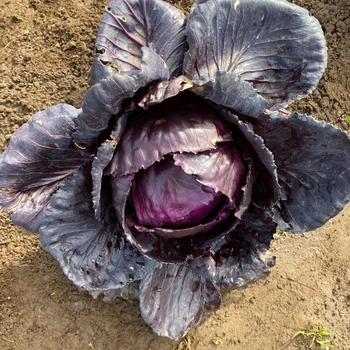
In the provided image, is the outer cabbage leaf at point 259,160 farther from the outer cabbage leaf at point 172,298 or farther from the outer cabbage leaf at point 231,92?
the outer cabbage leaf at point 172,298

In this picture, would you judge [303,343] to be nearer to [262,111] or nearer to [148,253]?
[148,253]

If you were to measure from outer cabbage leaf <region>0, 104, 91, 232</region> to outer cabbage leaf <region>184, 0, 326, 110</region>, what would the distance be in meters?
0.64

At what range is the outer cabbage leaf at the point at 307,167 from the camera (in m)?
1.92

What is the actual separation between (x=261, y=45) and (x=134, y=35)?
0.60 metres

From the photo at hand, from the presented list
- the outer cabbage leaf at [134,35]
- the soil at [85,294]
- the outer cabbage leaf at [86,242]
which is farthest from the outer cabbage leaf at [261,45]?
the soil at [85,294]

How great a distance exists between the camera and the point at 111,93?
5.42 ft

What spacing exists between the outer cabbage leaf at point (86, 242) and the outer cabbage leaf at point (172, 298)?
34 cm

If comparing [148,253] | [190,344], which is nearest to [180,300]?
[190,344]

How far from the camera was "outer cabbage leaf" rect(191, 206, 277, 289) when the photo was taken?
2.18 m

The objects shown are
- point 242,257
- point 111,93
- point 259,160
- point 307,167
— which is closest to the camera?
point 111,93

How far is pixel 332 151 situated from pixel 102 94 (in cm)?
102

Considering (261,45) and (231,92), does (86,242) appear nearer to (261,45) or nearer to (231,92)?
(231,92)

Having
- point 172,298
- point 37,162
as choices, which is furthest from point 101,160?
point 172,298

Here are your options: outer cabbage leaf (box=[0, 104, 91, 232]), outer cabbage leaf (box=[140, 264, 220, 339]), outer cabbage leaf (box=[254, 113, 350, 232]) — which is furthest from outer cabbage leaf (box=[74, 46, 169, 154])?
outer cabbage leaf (box=[140, 264, 220, 339])
